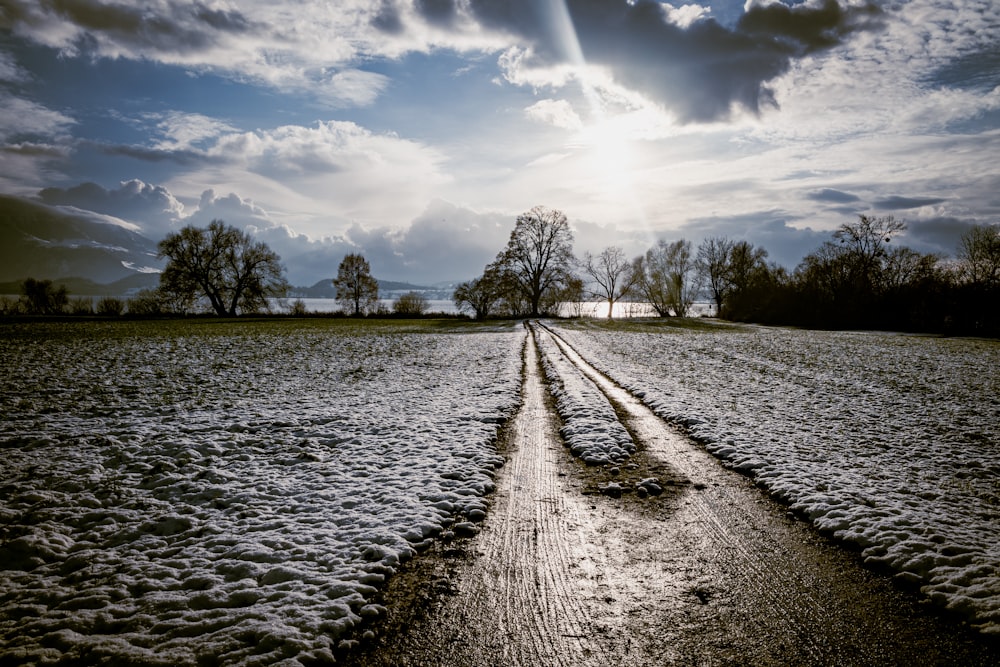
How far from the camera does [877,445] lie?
880 cm

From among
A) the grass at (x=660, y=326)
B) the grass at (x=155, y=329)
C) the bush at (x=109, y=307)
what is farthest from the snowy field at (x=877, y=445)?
the bush at (x=109, y=307)

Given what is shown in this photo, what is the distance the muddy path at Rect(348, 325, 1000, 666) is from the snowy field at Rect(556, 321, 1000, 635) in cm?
52

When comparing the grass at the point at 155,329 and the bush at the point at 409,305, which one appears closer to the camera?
the grass at the point at 155,329

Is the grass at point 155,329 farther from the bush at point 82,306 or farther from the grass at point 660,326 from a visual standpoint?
the bush at point 82,306

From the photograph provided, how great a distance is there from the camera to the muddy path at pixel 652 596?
11.8 ft

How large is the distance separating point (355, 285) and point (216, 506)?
76.1 metres

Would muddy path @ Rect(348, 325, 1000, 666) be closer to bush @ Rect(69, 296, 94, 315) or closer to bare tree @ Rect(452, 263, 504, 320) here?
bare tree @ Rect(452, 263, 504, 320)

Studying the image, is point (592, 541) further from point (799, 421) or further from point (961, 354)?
point (961, 354)

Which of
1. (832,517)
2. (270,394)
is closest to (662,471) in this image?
(832,517)

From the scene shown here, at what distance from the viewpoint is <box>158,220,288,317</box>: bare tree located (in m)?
60.4

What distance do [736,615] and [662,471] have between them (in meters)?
3.81

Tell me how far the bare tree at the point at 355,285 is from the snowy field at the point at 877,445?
66.1 m

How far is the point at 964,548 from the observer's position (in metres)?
4.96

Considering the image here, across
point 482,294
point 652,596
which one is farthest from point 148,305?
point 652,596
